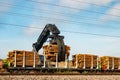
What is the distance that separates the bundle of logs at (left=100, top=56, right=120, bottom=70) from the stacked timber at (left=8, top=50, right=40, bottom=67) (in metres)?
9.63

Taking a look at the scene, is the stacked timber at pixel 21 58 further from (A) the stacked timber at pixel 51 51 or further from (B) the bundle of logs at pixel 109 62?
(B) the bundle of logs at pixel 109 62

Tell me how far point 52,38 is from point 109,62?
6691 mm

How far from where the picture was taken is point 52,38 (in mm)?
29234

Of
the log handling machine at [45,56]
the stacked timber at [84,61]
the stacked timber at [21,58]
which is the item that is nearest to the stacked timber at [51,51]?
the log handling machine at [45,56]

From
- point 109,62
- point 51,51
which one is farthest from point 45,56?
point 109,62

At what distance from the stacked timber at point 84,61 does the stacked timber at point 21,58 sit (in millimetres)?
5319

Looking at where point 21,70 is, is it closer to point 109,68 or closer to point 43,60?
point 43,60

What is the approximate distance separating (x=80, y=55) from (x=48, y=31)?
5885 millimetres

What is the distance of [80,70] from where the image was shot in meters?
26.1

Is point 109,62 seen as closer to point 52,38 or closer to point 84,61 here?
point 84,61

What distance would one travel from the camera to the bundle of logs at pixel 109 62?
2920cm

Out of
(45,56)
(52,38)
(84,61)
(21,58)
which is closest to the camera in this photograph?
(21,58)

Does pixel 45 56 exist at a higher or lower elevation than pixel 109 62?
higher

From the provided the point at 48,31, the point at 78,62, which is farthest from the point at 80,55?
the point at 48,31
